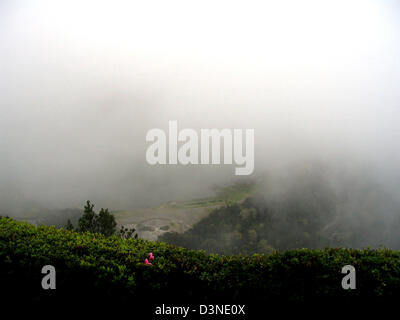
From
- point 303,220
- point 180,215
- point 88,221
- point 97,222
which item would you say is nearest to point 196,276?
point 97,222

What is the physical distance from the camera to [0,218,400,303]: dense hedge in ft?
19.5

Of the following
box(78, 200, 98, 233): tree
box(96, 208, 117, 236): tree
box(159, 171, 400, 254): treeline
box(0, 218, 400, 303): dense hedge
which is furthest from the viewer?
box(159, 171, 400, 254): treeline

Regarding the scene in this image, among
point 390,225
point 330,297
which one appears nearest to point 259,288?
point 330,297

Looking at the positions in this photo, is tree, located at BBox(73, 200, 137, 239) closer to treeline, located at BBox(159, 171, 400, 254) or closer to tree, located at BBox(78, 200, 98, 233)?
tree, located at BBox(78, 200, 98, 233)

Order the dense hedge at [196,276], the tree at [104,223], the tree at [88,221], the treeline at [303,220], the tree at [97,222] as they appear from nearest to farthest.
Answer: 1. the dense hedge at [196,276]
2. the tree at [88,221]
3. the tree at [97,222]
4. the tree at [104,223]
5. the treeline at [303,220]

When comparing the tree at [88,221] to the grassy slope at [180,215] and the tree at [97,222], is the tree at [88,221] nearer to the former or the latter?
the tree at [97,222]

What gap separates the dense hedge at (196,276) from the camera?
19.5 feet

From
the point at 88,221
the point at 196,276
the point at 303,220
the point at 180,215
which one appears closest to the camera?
the point at 196,276

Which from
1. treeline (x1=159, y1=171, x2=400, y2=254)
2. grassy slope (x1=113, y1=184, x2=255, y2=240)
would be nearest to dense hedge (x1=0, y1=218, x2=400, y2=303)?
treeline (x1=159, y1=171, x2=400, y2=254)

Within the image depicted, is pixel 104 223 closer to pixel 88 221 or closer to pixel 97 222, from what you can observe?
pixel 97 222

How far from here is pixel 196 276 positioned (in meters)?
6.27

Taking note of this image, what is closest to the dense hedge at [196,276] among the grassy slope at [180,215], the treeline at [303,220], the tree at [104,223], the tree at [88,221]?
the tree at [88,221]

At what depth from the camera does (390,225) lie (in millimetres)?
63094

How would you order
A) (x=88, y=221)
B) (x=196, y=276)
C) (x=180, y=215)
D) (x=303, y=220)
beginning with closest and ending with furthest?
1. (x=196, y=276)
2. (x=88, y=221)
3. (x=180, y=215)
4. (x=303, y=220)
